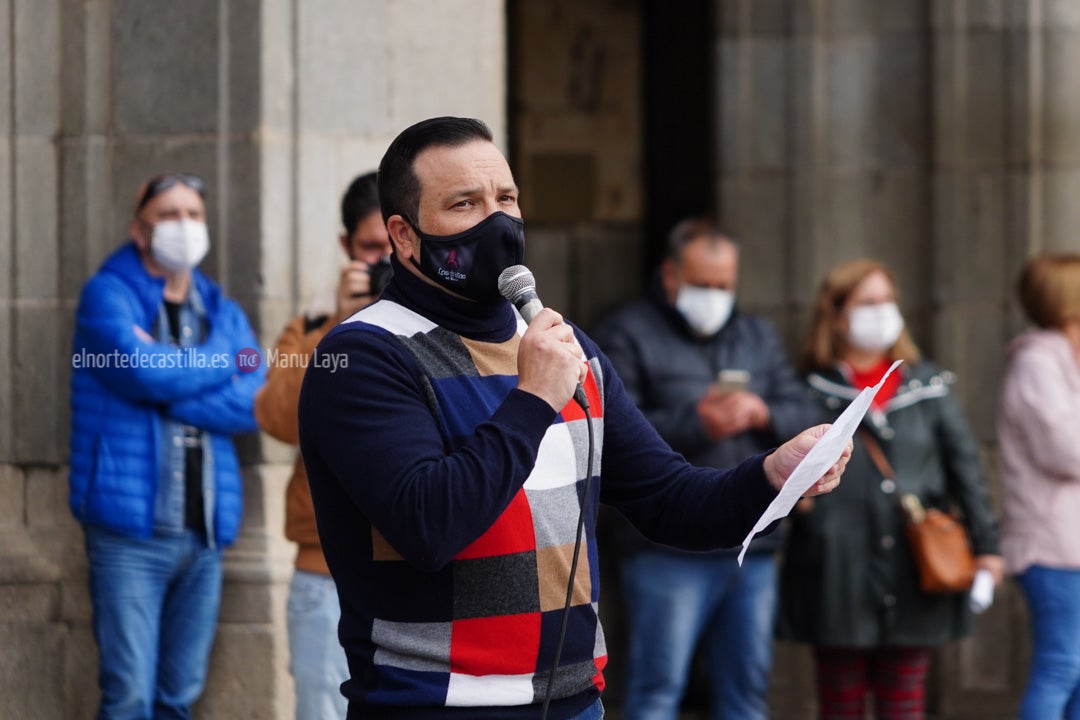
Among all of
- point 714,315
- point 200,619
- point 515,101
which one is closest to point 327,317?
point 200,619

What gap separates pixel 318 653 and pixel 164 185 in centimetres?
160

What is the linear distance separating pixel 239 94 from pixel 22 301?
1017mm

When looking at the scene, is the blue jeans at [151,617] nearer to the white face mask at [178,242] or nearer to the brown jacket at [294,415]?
the brown jacket at [294,415]

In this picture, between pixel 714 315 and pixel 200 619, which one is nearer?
pixel 200 619

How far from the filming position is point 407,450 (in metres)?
2.76

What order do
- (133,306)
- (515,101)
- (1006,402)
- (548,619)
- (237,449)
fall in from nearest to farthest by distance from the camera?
(548,619) < (133,306) < (237,449) < (1006,402) < (515,101)

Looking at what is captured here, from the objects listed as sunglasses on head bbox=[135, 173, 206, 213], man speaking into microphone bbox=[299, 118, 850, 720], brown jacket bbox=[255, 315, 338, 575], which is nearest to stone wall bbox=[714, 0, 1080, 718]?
sunglasses on head bbox=[135, 173, 206, 213]

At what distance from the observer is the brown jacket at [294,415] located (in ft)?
15.8

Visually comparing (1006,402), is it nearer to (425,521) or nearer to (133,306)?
(133,306)

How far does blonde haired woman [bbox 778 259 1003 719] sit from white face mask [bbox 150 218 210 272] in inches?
91.1

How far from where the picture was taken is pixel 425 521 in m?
2.70

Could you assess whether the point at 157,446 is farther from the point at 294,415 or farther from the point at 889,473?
the point at 889,473

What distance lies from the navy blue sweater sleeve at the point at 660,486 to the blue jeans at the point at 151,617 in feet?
7.77

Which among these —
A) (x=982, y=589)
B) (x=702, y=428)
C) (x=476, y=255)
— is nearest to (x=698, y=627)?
(x=702, y=428)
